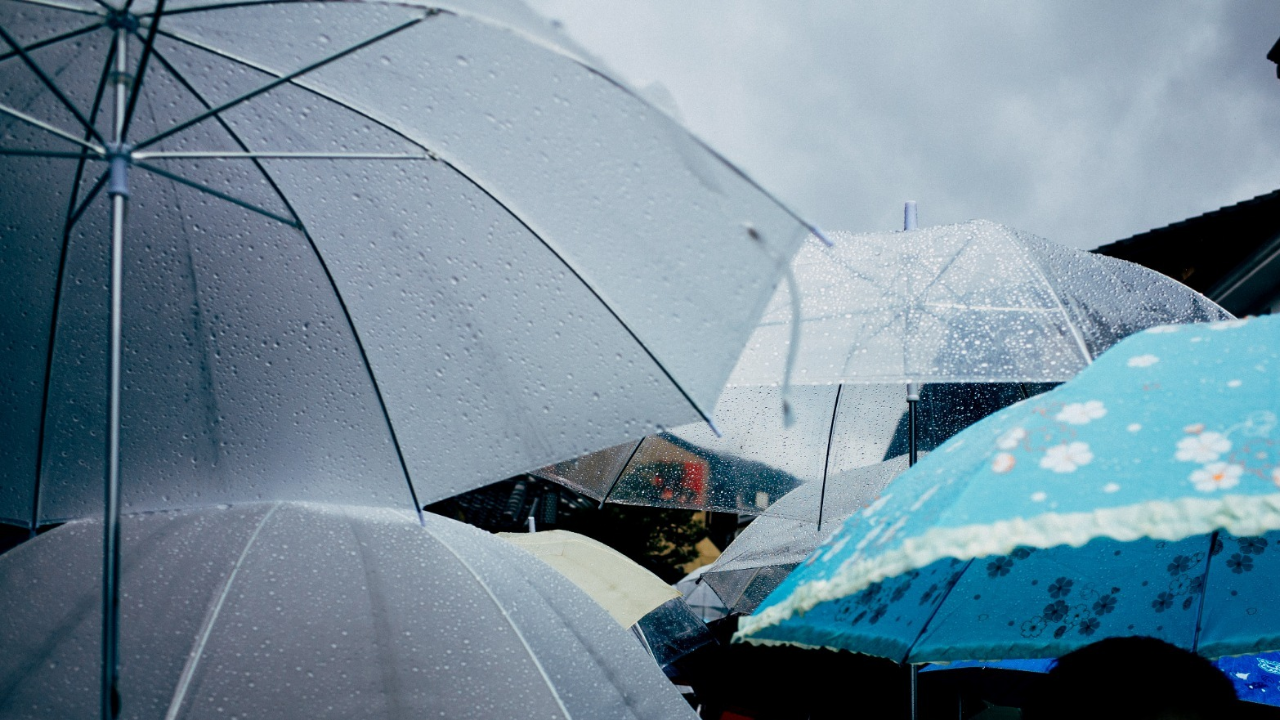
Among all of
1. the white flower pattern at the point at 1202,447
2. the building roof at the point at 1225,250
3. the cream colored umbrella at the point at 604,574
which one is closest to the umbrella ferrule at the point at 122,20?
the white flower pattern at the point at 1202,447

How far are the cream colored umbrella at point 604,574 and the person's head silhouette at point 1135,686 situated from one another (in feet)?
15.0

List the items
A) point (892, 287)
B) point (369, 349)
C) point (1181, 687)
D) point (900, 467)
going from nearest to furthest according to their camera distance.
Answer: point (1181, 687) → point (369, 349) → point (892, 287) → point (900, 467)

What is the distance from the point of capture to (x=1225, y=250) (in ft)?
43.7

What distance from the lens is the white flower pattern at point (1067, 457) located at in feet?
5.13

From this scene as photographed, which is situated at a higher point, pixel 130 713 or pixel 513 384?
pixel 513 384

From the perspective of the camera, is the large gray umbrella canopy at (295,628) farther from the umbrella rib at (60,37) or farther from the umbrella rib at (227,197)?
the umbrella rib at (60,37)

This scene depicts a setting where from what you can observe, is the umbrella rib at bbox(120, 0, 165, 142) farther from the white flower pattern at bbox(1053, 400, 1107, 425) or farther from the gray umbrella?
the white flower pattern at bbox(1053, 400, 1107, 425)

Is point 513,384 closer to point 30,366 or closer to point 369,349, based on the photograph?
point 369,349

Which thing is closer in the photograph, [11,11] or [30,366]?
[11,11]

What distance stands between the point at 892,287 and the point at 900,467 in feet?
6.93

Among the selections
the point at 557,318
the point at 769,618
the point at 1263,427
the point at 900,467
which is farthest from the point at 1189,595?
the point at 900,467

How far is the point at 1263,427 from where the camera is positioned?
5.15 feet

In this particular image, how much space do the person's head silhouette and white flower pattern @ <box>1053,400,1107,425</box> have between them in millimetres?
479

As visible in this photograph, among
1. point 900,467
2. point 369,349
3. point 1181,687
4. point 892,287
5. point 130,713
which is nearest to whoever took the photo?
point 1181,687
